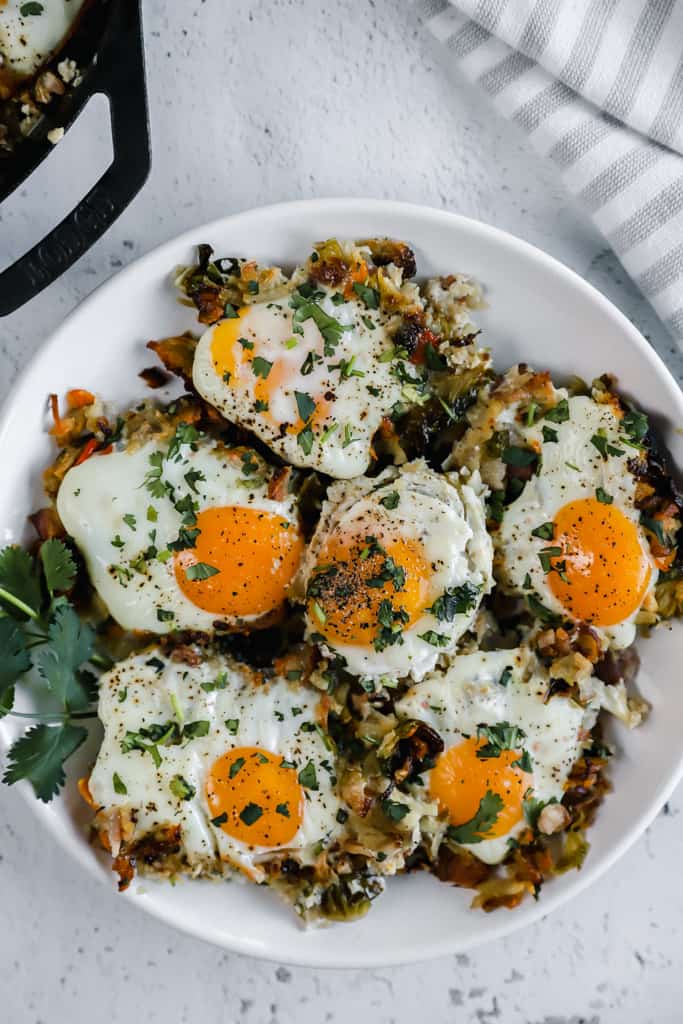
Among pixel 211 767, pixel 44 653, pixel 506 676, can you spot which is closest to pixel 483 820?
pixel 506 676

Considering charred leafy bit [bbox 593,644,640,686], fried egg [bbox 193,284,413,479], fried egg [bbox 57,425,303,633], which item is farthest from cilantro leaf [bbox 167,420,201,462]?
charred leafy bit [bbox 593,644,640,686]

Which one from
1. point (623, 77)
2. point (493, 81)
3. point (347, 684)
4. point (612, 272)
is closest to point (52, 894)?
point (347, 684)

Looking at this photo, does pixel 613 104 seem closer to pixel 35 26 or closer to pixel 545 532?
pixel 545 532

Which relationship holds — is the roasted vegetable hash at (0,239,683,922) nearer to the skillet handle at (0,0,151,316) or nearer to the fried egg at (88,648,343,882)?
the fried egg at (88,648,343,882)

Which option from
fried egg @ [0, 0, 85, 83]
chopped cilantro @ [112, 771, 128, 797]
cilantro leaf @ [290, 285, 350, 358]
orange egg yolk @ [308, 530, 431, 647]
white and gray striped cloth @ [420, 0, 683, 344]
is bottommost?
chopped cilantro @ [112, 771, 128, 797]

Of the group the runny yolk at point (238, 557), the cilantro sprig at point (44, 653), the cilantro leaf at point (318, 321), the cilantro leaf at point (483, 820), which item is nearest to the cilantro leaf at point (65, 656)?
the cilantro sprig at point (44, 653)
